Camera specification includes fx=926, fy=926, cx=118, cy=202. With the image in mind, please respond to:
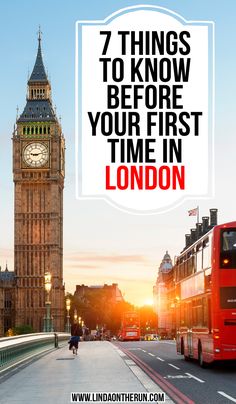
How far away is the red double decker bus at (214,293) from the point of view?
27203mm

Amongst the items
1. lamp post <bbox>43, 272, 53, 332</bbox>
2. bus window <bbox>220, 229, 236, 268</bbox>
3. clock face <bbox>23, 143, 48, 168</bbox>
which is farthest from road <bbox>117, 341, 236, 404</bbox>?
clock face <bbox>23, 143, 48, 168</bbox>

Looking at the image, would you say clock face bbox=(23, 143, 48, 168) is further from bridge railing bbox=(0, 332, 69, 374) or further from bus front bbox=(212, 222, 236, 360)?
bus front bbox=(212, 222, 236, 360)

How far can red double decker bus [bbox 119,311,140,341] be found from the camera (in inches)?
3737

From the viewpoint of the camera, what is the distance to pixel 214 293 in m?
27.6

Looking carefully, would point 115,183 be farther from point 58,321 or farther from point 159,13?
point 58,321

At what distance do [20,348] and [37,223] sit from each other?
122204 millimetres

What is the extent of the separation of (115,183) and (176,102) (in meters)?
2.62

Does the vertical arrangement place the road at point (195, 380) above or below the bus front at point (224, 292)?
below

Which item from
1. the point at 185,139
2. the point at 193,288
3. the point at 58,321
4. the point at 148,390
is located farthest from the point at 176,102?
the point at 58,321

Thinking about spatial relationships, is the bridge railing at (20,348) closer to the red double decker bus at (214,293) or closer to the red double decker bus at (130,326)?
the red double decker bus at (214,293)

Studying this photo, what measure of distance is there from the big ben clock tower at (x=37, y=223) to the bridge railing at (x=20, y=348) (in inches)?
4000

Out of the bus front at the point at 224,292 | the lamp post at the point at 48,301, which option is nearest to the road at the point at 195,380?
the bus front at the point at 224,292

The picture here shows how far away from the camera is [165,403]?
1797cm

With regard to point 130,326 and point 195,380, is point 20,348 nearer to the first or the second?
point 195,380
